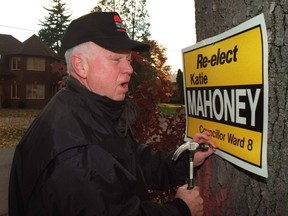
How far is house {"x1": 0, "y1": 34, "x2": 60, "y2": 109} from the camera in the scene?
37500 millimetres

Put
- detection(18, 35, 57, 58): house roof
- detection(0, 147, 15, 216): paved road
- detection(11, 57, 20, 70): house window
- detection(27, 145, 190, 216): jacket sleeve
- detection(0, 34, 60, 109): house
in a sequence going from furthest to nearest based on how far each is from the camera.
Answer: detection(11, 57, 20, 70): house window, detection(0, 34, 60, 109): house, detection(18, 35, 57, 58): house roof, detection(0, 147, 15, 216): paved road, detection(27, 145, 190, 216): jacket sleeve

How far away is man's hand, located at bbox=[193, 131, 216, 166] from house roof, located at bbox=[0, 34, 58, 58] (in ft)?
124

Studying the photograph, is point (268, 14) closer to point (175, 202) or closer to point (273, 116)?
point (273, 116)

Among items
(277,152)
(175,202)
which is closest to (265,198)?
(277,152)

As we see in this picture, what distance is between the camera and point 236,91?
1.43 metres

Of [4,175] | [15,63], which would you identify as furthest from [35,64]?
[4,175]

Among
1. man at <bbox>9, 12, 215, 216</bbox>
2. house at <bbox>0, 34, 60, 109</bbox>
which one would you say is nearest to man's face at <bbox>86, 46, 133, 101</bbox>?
man at <bbox>9, 12, 215, 216</bbox>

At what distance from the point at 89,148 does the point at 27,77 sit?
125ft

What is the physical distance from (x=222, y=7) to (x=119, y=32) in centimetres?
68

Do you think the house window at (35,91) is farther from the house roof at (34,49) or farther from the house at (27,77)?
the house roof at (34,49)

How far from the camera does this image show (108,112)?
1910mm

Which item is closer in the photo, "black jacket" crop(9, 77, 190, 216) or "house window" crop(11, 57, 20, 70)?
"black jacket" crop(9, 77, 190, 216)

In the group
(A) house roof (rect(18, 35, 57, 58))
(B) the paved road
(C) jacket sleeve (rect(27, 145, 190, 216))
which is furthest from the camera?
(A) house roof (rect(18, 35, 57, 58))

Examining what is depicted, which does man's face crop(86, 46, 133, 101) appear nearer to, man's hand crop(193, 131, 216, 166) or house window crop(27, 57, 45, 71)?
man's hand crop(193, 131, 216, 166)
